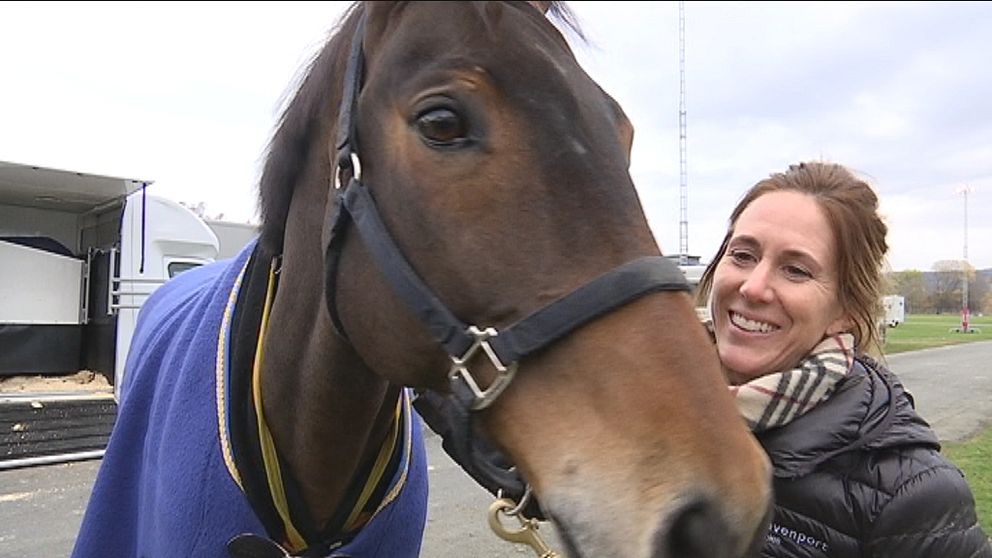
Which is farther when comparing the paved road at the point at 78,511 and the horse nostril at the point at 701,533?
the paved road at the point at 78,511

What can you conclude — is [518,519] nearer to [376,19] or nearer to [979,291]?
[376,19]

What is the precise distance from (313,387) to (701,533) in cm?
101

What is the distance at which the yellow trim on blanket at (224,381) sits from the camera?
5.97 feet

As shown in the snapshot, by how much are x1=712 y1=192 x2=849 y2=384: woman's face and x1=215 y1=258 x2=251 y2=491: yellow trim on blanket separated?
1227mm

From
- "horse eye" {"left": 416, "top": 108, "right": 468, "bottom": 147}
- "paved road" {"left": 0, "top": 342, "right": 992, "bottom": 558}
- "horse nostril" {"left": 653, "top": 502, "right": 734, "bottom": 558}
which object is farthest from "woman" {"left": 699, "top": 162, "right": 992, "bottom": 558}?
"paved road" {"left": 0, "top": 342, "right": 992, "bottom": 558}

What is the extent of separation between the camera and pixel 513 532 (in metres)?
1.62

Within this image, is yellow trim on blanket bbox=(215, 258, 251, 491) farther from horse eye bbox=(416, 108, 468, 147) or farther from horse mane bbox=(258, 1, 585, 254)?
horse eye bbox=(416, 108, 468, 147)

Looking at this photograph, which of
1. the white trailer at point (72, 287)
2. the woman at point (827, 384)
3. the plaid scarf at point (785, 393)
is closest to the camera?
the woman at point (827, 384)

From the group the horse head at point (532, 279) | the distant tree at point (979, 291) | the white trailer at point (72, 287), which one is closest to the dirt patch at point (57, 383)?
the white trailer at point (72, 287)

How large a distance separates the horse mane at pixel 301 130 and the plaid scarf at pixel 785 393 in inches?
42.6

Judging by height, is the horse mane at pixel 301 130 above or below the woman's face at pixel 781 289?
above

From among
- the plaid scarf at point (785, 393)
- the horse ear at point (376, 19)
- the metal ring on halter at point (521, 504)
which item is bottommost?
the metal ring on halter at point (521, 504)

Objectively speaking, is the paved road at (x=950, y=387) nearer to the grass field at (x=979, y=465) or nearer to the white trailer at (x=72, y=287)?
the grass field at (x=979, y=465)

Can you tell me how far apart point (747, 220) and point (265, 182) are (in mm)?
1208
